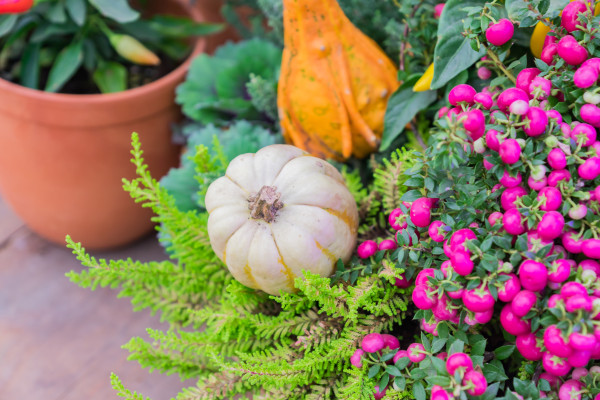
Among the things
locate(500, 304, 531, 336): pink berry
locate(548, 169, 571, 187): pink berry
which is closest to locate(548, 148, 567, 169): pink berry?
locate(548, 169, 571, 187): pink berry

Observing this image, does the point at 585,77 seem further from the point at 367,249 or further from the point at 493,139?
the point at 367,249

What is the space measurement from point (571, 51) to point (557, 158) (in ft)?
0.33

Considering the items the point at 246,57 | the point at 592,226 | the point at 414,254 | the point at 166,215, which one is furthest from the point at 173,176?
the point at 592,226

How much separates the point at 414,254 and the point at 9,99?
645mm

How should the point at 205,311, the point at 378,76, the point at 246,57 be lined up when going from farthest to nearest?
the point at 246,57 → the point at 378,76 → the point at 205,311

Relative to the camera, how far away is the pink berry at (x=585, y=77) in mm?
438

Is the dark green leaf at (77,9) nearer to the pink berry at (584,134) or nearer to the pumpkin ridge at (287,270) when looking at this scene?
the pumpkin ridge at (287,270)

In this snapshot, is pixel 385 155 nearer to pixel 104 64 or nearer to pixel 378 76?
pixel 378 76

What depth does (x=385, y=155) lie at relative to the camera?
737 millimetres

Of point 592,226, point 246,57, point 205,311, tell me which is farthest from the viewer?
point 246,57

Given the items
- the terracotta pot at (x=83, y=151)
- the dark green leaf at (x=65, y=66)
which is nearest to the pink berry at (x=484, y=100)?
the terracotta pot at (x=83, y=151)

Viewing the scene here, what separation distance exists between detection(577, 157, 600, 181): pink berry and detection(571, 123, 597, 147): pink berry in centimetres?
2

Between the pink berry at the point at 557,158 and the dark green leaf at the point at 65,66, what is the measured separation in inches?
27.4

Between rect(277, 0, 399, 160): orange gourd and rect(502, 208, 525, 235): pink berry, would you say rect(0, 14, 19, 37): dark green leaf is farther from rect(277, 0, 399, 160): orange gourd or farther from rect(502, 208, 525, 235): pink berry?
rect(502, 208, 525, 235): pink berry
